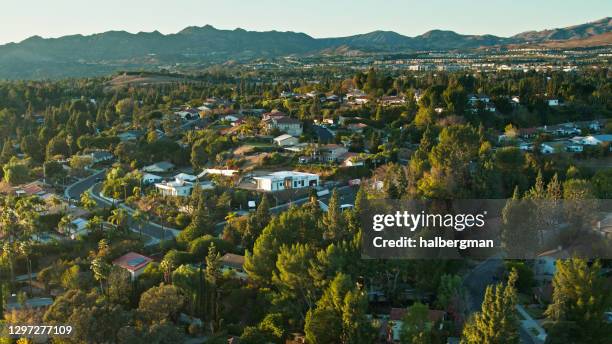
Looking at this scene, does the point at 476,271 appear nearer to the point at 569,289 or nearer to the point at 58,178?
the point at 569,289

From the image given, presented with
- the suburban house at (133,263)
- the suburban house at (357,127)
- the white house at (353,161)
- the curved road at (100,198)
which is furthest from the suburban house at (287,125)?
the suburban house at (133,263)

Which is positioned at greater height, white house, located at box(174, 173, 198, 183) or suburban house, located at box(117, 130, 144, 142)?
suburban house, located at box(117, 130, 144, 142)

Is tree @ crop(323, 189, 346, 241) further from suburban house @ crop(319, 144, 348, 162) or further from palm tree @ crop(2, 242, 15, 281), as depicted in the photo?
suburban house @ crop(319, 144, 348, 162)

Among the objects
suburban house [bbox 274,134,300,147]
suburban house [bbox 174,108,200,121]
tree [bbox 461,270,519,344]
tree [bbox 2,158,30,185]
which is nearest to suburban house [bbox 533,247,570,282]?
tree [bbox 461,270,519,344]

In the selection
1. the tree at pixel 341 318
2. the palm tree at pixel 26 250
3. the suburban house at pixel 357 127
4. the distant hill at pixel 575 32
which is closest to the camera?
the tree at pixel 341 318

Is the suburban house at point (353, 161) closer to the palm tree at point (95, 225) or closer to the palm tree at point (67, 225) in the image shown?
the palm tree at point (95, 225)

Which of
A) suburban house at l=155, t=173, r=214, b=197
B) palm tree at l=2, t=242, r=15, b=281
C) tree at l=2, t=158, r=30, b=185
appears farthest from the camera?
tree at l=2, t=158, r=30, b=185
